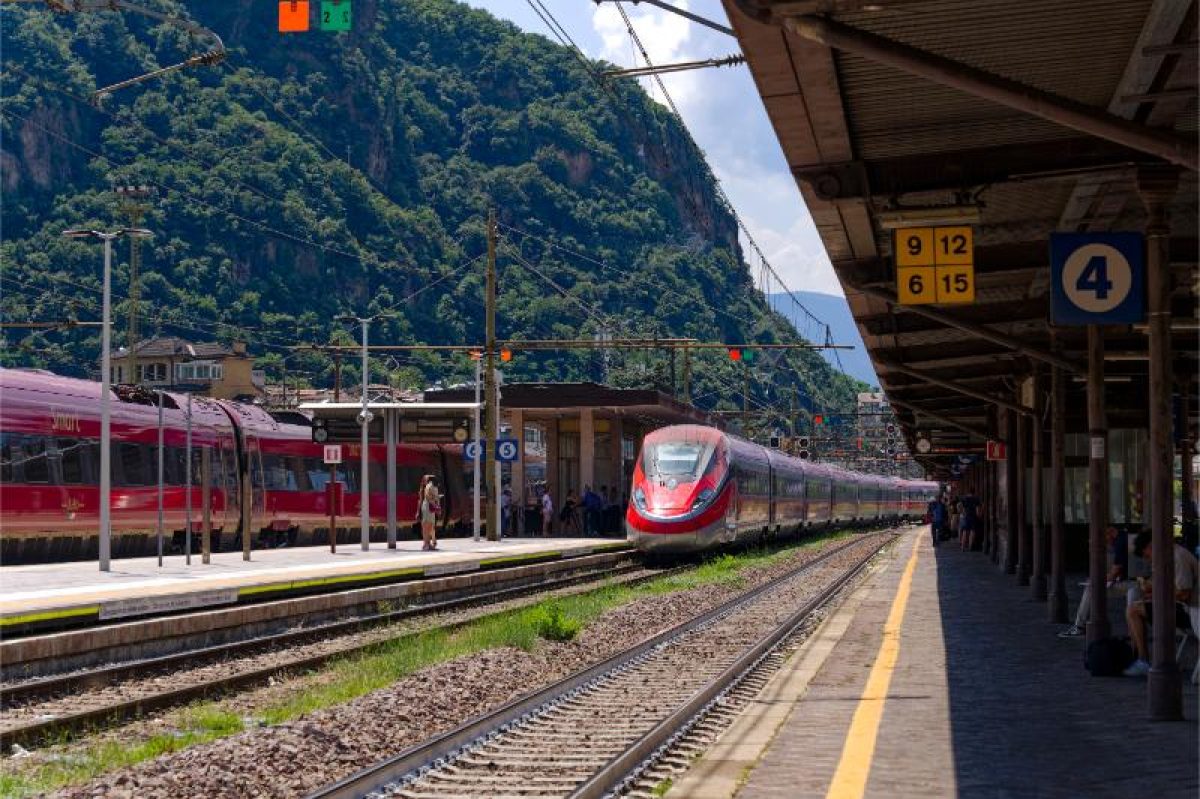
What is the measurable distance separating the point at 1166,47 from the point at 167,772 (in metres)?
7.20

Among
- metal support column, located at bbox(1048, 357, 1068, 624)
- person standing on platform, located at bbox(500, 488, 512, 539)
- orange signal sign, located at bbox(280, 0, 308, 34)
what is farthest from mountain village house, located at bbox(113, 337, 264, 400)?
metal support column, located at bbox(1048, 357, 1068, 624)

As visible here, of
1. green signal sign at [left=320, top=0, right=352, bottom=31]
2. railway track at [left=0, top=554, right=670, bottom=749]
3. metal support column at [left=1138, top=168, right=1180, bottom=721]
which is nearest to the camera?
metal support column at [left=1138, top=168, right=1180, bottom=721]

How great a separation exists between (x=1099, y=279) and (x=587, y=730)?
195 inches

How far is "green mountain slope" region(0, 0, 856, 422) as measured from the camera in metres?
107

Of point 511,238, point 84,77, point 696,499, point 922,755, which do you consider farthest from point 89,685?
point 511,238

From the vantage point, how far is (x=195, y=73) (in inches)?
5064

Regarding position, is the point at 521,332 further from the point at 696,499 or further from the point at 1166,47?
the point at 1166,47

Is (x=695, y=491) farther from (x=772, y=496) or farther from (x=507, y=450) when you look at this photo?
(x=772, y=496)

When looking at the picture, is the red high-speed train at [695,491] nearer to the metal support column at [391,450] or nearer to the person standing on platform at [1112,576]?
the metal support column at [391,450]

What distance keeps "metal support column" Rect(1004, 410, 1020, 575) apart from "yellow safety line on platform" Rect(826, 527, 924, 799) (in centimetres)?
960

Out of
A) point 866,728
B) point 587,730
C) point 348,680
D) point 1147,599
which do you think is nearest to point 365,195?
point 348,680

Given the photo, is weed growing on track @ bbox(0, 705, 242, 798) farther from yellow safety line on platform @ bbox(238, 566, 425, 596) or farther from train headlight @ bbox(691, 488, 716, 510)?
train headlight @ bbox(691, 488, 716, 510)

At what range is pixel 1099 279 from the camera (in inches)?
475

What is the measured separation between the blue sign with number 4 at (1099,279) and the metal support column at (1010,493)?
15.9 metres
